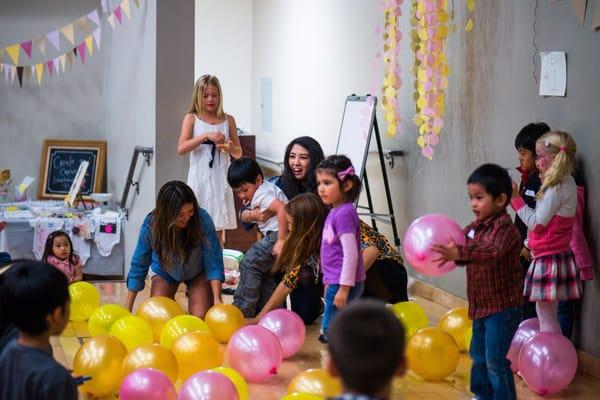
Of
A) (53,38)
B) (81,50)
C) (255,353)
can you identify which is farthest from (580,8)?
(81,50)

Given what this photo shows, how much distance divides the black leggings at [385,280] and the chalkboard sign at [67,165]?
4.31 metres

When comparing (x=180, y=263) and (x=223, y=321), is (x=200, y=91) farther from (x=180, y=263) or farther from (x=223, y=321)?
(x=223, y=321)

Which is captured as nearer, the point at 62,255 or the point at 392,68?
the point at 62,255

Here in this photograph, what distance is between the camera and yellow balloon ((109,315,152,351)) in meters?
4.14

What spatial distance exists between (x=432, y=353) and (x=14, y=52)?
5.55 metres

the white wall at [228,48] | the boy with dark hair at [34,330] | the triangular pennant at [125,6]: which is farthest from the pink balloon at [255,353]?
the white wall at [228,48]

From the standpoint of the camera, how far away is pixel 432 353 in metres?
3.91

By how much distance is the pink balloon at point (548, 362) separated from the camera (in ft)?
12.2

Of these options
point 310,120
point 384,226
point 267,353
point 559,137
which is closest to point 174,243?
point 267,353

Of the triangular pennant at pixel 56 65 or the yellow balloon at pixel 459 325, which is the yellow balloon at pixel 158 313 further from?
the triangular pennant at pixel 56 65

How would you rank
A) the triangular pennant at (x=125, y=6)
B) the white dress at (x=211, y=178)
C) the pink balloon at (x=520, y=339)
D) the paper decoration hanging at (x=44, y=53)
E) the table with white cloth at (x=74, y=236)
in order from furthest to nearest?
the paper decoration hanging at (x=44, y=53)
the table with white cloth at (x=74, y=236)
the triangular pennant at (x=125, y=6)
the white dress at (x=211, y=178)
the pink balloon at (x=520, y=339)

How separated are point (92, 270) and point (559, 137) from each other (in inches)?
166

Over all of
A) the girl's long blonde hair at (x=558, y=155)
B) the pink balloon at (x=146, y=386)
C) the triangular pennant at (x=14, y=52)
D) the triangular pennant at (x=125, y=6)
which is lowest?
the pink balloon at (x=146, y=386)

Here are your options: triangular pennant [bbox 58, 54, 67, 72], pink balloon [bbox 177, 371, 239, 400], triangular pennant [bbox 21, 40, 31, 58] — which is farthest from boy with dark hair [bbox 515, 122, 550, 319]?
triangular pennant [bbox 21, 40, 31, 58]
